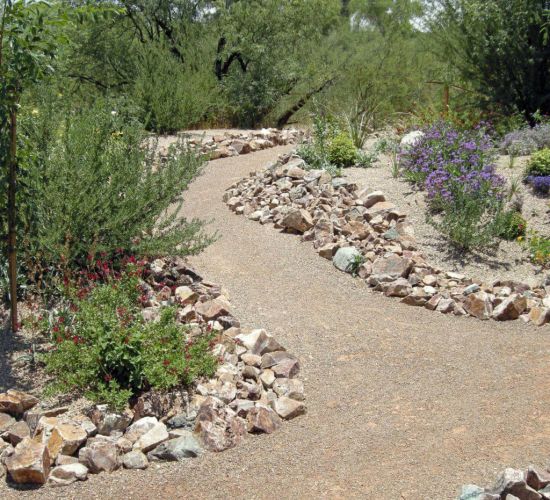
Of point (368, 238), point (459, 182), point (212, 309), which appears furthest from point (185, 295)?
point (459, 182)

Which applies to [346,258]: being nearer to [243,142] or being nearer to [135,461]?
[135,461]

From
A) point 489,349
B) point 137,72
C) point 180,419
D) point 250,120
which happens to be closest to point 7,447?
point 180,419

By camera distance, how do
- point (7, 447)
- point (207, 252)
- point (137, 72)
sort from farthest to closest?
point (137, 72)
point (207, 252)
point (7, 447)

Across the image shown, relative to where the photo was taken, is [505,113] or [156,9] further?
[156,9]

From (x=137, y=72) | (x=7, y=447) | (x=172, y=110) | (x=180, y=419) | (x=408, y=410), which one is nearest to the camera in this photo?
(x=7, y=447)

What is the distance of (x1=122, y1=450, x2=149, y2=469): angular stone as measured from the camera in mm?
3973

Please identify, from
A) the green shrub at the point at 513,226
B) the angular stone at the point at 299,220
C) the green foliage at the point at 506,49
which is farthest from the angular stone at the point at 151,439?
the green foliage at the point at 506,49

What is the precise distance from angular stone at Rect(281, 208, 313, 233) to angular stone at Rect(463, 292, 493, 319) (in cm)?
243

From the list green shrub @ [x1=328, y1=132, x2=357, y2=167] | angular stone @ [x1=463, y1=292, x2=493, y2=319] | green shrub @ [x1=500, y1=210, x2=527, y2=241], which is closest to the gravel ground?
green shrub @ [x1=500, y1=210, x2=527, y2=241]

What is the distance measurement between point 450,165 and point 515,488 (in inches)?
206

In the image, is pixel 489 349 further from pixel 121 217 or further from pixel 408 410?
pixel 121 217

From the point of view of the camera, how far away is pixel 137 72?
15.1 meters

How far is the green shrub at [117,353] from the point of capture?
174 inches

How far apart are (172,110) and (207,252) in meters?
7.07
